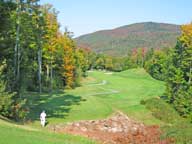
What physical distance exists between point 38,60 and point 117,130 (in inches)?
880

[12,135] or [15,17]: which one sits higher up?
[15,17]

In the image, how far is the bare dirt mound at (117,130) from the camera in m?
29.6

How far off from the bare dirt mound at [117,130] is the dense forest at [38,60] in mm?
4471

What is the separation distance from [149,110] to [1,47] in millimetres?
19636

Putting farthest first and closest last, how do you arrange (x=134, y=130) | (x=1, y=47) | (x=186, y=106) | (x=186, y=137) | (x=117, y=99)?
(x=117, y=99) < (x=186, y=106) < (x=134, y=130) < (x=1, y=47) < (x=186, y=137)

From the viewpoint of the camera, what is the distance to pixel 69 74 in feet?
210

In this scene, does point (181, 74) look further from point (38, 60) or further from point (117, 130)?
point (38, 60)

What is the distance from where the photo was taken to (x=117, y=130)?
Result: 3422cm

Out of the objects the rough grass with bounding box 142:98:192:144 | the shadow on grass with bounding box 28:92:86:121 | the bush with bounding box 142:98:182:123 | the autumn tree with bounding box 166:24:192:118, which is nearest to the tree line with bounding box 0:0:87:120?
the shadow on grass with bounding box 28:92:86:121

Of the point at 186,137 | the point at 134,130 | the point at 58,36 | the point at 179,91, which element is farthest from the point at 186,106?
the point at 58,36

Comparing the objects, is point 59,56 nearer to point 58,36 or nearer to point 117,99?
point 58,36

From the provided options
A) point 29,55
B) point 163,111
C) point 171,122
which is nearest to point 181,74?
point 163,111

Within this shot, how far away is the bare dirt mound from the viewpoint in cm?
2958

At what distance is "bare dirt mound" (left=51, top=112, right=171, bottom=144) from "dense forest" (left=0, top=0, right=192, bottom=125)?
4.47m
